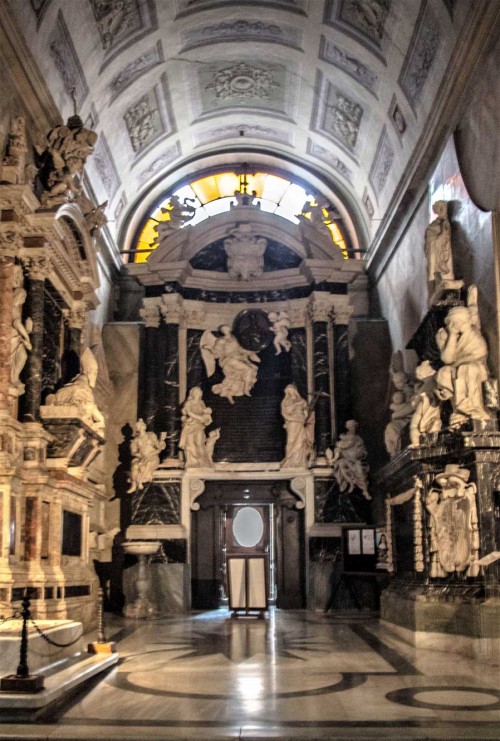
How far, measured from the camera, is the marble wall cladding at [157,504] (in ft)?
55.4

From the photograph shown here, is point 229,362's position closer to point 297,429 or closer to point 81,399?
point 297,429

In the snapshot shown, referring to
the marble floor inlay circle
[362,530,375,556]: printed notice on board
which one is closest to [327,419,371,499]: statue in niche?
[362,530,375,556]: printed notice on board

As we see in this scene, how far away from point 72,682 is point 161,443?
33.7 ft

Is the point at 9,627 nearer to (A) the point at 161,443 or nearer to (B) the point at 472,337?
(B) the point at 472,337

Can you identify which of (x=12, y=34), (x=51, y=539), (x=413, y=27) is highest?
(x=413, y=27)

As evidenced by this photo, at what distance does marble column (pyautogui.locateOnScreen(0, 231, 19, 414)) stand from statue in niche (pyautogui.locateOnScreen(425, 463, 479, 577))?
17.9 feet

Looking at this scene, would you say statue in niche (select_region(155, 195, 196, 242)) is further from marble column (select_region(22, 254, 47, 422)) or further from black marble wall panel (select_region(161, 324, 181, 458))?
marble column (select_region(22, 254, 47, 422))

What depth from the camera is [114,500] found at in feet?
57.3

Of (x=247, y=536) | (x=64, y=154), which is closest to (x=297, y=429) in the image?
(x=247, y=536)

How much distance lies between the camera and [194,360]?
712 inches

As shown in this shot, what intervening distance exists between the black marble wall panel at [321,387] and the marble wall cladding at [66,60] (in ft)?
21.4

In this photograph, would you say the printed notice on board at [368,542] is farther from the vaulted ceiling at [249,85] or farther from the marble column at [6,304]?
the marble column at [6,304]

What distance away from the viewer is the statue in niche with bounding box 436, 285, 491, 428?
10.6 m

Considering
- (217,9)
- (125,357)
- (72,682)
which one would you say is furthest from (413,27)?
(72,682)
